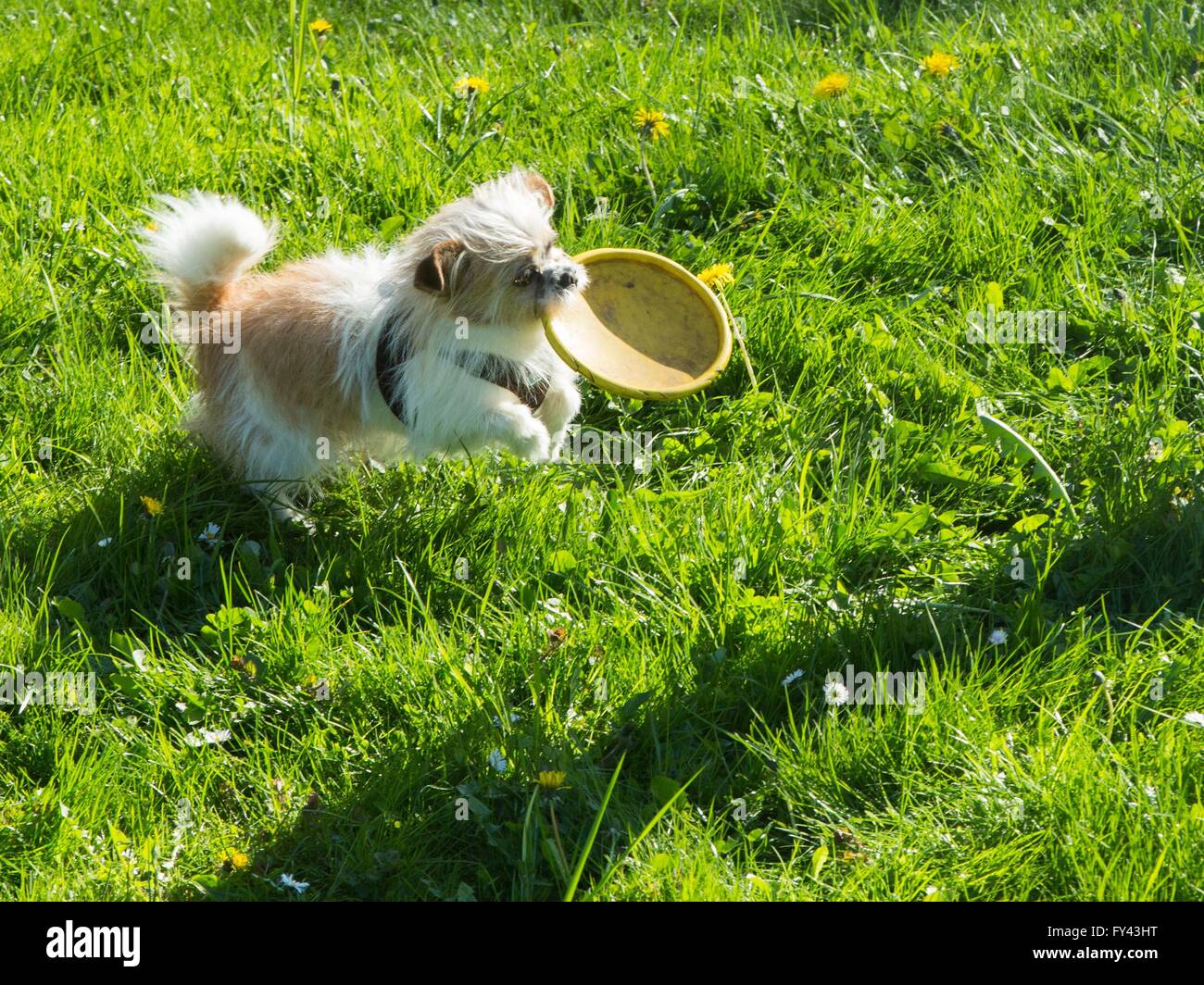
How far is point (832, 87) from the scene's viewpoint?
536cm

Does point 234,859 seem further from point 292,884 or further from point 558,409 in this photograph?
point 558,409

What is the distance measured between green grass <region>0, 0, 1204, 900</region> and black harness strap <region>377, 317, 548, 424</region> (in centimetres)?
30

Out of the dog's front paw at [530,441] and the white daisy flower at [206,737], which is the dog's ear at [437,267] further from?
the white daisy flower at [206,737]

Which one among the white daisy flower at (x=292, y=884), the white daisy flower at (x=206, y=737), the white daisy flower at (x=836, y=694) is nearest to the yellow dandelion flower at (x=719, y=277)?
the white daisy flower at (x=836, y=694)

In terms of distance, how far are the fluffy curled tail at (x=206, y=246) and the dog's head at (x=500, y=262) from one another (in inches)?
22.1

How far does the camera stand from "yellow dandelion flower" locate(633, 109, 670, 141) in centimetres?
523

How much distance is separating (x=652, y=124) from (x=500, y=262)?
1.88 m

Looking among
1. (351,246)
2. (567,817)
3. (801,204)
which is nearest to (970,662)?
(567,817)

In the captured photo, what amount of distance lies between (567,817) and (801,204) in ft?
9.67

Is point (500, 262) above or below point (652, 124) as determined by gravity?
below

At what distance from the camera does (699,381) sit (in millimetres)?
4102

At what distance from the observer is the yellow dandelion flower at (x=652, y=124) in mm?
5234

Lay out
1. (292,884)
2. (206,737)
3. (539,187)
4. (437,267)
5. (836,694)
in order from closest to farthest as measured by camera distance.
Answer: (292,884), (836,694), (206,737), (437,267), (539,187)

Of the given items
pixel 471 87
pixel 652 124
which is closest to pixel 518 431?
pixel 652 124
